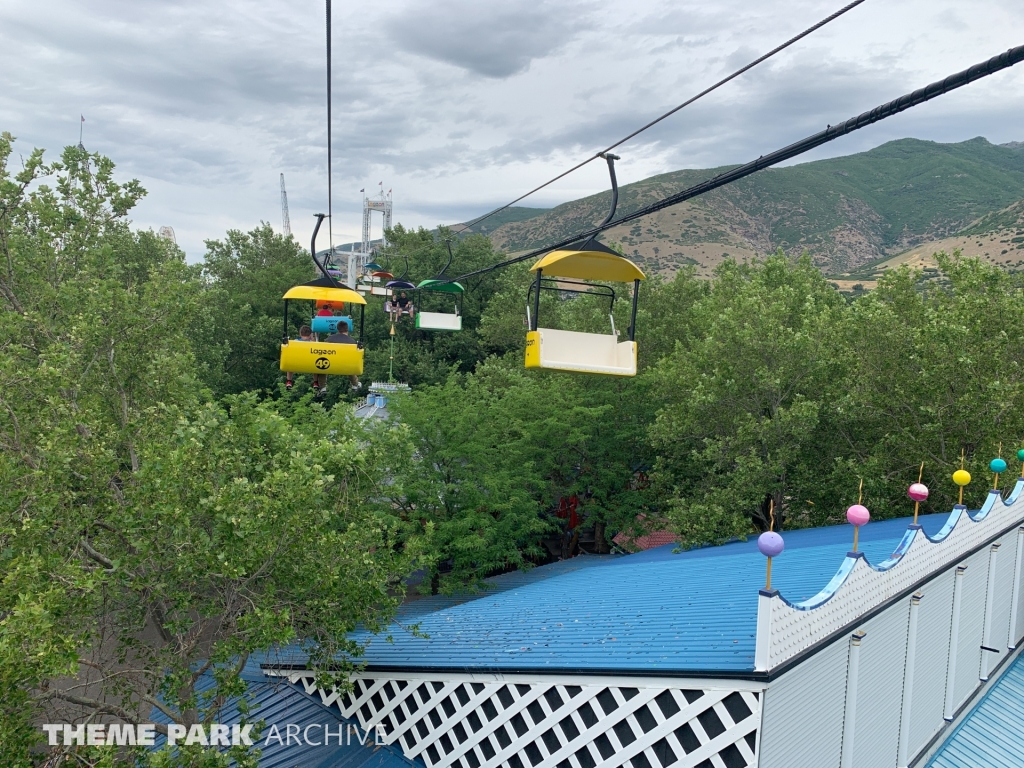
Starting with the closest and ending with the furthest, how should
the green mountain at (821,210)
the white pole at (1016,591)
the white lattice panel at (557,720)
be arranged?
the white lattice panel at (557,720) → the white pole at (1016,591) → the green mountain at (821,210)

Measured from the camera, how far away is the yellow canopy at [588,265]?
29.7ft

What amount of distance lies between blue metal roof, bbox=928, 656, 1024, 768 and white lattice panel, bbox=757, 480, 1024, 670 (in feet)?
7.19

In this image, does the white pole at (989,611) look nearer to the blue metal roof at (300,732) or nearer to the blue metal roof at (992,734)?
the blue metal roof at (992,734)

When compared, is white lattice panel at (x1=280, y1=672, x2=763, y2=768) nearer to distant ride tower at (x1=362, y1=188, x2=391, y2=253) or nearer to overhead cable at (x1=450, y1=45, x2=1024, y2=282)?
overhead cable at (x1=450, y1=45, x2=1024, y2=282)

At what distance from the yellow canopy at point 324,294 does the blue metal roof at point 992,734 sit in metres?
9.79

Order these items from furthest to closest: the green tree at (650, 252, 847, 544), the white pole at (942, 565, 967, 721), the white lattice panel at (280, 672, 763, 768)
Answer: the green tree at (650, 252, 847, 544) → the white pole at (942, 565, 967, 721) → the white lattice panel at (280, 672, 763, 768)

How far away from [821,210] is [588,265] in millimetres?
141823

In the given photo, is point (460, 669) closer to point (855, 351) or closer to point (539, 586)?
point (539, 586)

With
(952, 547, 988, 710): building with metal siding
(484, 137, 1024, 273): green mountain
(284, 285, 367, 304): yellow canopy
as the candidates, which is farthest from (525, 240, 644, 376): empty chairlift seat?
(484, 137, 1024, 273): green mountain

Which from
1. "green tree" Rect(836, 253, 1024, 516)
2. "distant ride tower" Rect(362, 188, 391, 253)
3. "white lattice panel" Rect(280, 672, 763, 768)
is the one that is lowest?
"white lattice panel" Rect(280, 672, 763, 768)

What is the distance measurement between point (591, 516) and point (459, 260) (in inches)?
1010

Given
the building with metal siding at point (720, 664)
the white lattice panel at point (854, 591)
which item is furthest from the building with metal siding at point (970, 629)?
the white lattice panel at point (854, 591)

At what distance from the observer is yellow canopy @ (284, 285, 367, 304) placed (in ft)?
36.2

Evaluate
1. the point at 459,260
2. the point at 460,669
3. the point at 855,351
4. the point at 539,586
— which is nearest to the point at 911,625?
the point at 460,669
